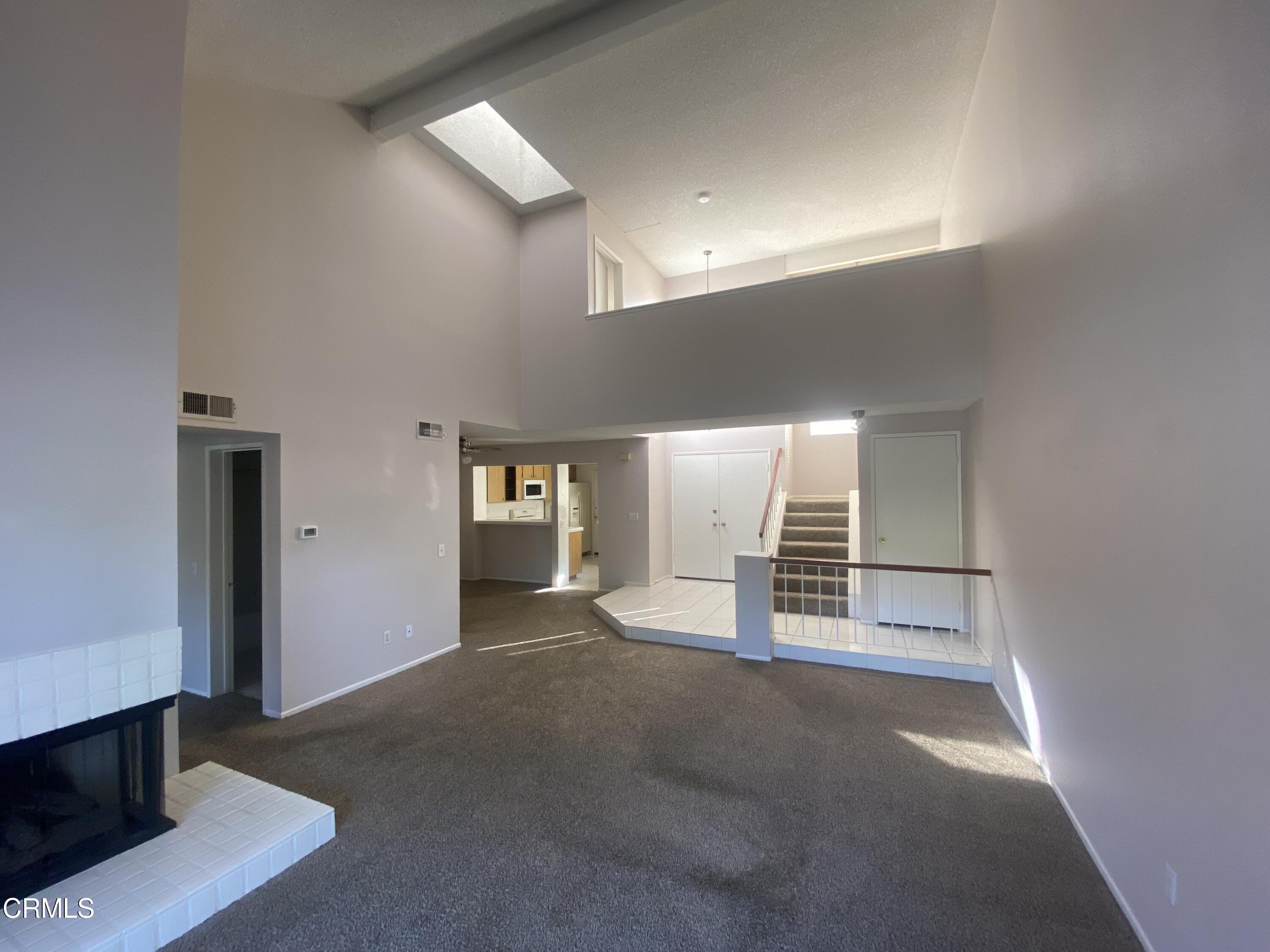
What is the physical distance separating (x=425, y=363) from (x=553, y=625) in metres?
3.25

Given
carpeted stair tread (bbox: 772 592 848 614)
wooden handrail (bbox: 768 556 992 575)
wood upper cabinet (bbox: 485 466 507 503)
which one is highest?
wood upper cabinet (bbox: 485 466 507 503)

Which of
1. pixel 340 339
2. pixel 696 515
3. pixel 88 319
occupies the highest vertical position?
pixel 340 339

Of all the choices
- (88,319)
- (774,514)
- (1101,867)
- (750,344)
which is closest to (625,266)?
(750,344)

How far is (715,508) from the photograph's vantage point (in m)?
7.88

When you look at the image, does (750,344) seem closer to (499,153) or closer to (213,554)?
(499,153)

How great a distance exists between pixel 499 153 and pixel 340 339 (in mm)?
2769

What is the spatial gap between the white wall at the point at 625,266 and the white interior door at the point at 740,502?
2.74m

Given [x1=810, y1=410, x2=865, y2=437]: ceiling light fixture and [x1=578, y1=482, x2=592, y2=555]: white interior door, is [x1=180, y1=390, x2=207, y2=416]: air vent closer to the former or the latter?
[x1=810, y1=410, x2=865, y2=437]: ceiling light fixture

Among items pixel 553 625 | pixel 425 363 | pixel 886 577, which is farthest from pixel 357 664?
pixel 886 577

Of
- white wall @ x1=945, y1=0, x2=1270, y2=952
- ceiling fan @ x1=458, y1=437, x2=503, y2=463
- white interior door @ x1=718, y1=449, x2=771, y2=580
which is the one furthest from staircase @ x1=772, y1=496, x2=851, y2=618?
ceiling fan @ x1=458, y1=437, x2=503, y2=463

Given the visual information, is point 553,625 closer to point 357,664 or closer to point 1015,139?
point 357,664

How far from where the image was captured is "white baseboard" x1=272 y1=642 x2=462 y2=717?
11.9 feet

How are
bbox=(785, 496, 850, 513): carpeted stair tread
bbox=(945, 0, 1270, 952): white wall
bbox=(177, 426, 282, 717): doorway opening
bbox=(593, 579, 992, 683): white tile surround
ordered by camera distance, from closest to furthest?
bbox=(945, 0, 1270, 952): white wall → bbox=(177, 426, 282, 717): doorway opening → bbox=(593, 579, 992, 683): white tile surround → bbox=(785, 496, 850, 513): carpeted stair tread

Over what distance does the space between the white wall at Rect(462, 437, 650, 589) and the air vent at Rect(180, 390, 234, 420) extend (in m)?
4.82
